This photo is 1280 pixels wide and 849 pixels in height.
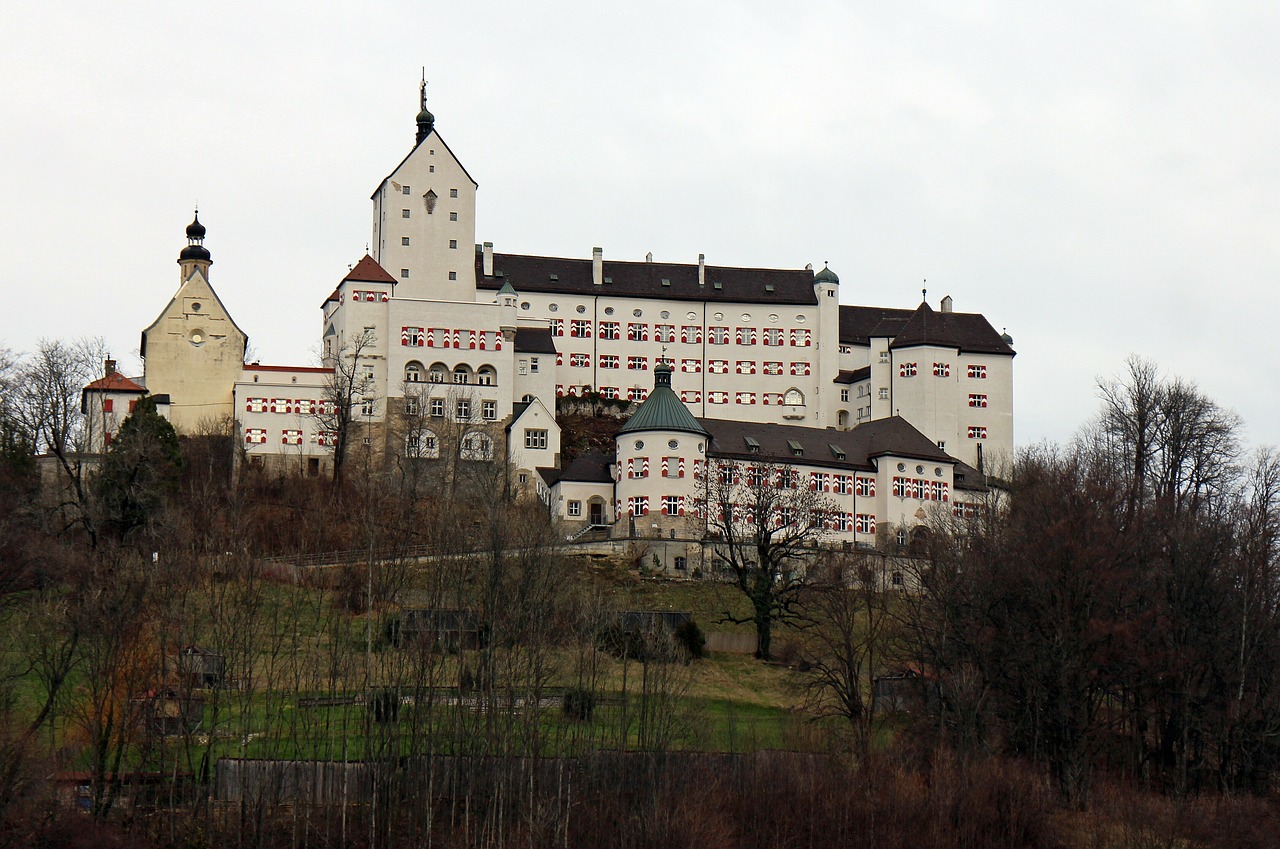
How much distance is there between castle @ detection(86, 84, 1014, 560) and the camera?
86.9 meters

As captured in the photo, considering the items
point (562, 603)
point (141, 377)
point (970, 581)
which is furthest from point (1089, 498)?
point (141, 377)

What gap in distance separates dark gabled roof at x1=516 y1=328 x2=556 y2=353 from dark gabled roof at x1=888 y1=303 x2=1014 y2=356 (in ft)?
63.9

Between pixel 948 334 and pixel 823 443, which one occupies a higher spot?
pixel 948 334

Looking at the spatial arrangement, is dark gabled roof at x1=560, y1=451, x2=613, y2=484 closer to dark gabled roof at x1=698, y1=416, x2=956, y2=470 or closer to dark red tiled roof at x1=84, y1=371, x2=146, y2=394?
dark gabled roof at x1=698, y1=416, x2=956, y2=470

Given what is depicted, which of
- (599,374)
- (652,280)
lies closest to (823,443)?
(599,374)

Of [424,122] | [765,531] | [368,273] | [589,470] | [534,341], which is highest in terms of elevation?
[424,122]

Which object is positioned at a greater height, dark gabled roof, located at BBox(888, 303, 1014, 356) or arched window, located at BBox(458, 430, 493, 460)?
dark gabled roof, located at BBox(888, 303, 1014, 356)

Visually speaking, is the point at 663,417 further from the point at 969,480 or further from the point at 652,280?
the point at 652,280

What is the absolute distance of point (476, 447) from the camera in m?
88.8

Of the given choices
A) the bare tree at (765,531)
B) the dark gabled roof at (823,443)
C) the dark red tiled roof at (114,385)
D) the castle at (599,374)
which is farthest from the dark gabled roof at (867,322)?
the dark red tiled roof at (114,385)

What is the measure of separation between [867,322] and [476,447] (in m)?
30.6

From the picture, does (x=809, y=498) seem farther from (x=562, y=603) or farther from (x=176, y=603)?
(x=176, y=603)

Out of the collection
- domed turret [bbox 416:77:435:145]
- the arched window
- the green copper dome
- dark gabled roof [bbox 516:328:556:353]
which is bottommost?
the arched window

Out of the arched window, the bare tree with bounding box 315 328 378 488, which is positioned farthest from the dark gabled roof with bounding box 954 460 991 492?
the bare tree with bounding box 315 328 378 488
